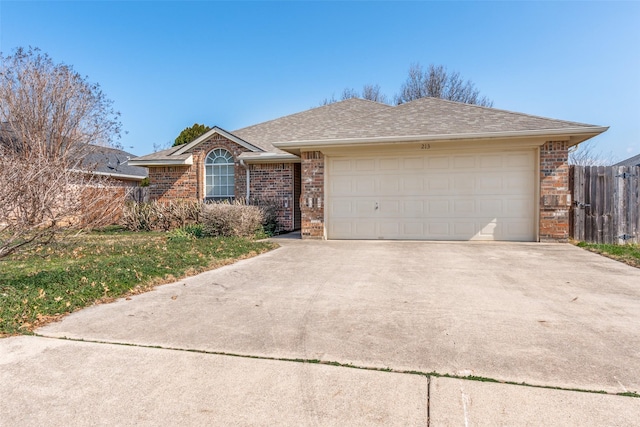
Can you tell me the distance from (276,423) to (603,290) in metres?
4.90

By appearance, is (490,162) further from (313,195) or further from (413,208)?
(313,195)

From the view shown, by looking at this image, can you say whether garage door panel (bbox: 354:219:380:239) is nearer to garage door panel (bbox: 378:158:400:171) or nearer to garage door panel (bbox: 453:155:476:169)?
garage door panel (bbox: 378:158:400:171)

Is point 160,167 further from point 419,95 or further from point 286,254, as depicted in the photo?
point 419,95

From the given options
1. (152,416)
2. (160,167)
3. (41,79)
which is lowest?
(152,416)

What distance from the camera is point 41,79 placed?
1622cm

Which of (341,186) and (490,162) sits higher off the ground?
(490,162)

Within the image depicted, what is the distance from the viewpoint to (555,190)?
9.14m

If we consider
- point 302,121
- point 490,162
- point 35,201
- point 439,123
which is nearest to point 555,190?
point 490,162

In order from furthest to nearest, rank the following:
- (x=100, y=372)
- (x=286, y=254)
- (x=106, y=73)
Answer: (x=106, y=73) < (x=286, y=254) < (x=100, y=372)

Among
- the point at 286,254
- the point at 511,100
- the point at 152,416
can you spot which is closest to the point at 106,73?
the point at 286,254

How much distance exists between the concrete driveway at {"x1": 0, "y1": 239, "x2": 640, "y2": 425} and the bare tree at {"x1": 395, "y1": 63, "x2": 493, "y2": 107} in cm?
2423

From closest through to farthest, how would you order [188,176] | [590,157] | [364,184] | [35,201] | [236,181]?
[35,201] < [364,184] < [236,181] < [188,176] < [590,157]

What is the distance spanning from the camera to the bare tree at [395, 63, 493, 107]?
27719 millimetres

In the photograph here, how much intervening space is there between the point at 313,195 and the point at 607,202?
7.65 m
